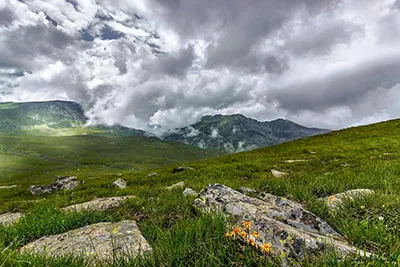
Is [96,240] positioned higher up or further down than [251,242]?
further down

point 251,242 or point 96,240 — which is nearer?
point 251,242

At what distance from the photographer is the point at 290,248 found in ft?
11.4

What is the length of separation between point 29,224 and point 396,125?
81.0m

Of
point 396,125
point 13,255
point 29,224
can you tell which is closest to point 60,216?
point 29,224

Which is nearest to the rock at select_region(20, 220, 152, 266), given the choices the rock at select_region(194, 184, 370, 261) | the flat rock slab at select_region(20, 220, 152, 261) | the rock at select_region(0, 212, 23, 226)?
the flat rock slab at select_region(20, 220, 152, 261)

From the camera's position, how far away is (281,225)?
13.3 ft

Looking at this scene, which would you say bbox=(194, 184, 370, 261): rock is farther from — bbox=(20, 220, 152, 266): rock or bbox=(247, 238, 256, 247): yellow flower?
bbox=(20, 220, 152, 266): rock

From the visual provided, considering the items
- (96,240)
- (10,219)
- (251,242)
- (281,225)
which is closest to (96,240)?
(96,240)

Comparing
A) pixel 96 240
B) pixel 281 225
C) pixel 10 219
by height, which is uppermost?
pixel 281 225

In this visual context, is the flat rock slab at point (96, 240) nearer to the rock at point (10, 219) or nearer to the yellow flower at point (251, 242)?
the yellow flower at point (251, 242)

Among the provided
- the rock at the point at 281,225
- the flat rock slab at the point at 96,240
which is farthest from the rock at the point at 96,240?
the rock at the point at 281,225

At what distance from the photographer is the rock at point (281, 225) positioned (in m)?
3.44

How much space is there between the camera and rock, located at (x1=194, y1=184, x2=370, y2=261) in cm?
344

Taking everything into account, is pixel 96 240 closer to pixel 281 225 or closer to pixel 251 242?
pixel 251 242
